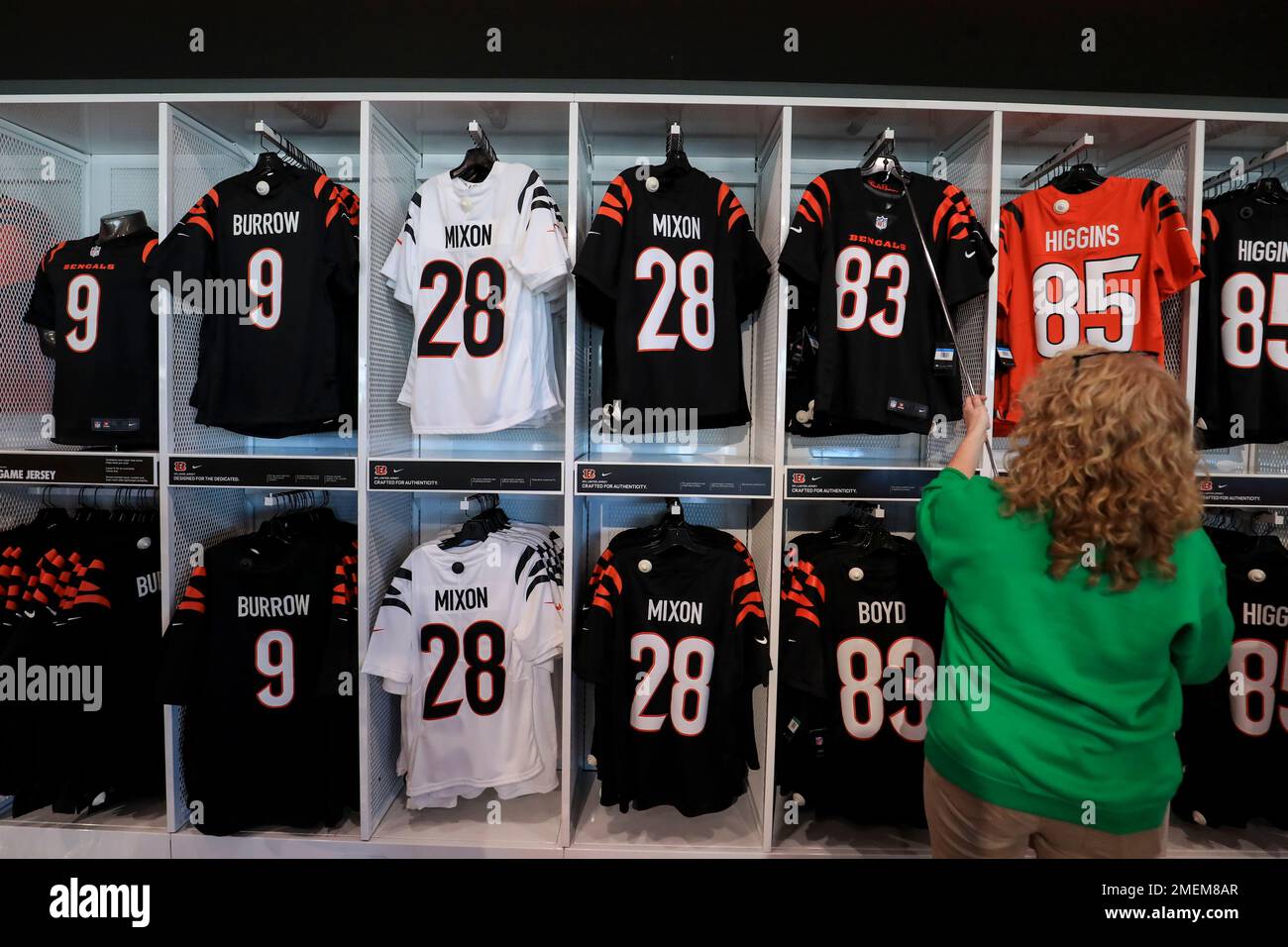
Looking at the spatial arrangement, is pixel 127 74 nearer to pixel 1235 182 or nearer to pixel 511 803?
pixel 511 803

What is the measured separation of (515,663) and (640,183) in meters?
1.73

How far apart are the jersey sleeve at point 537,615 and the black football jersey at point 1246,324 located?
7.69ft

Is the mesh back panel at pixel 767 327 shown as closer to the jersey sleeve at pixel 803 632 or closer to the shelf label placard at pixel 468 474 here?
the jersey sleeve at pixel 803 632

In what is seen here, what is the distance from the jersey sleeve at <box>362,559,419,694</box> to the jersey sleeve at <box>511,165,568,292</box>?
1.10 meters

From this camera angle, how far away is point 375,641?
7.04 feet

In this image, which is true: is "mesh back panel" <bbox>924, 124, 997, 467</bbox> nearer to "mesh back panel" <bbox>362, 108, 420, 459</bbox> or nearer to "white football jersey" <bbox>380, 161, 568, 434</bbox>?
"white football jersey" <bbox>380, 161, 568, 434</bbox>

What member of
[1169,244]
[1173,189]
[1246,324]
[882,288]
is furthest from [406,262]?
[1246,324]

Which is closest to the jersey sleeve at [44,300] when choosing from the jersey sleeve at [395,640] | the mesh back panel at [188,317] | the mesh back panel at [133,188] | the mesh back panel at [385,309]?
the mesh back panel at [133,188]

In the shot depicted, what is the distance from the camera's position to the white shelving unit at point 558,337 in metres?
2.12

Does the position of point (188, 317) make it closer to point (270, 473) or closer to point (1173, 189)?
point (270, 473)

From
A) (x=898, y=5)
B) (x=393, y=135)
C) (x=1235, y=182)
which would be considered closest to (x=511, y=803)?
(x=393, y=135)

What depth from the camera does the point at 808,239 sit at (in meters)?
2.06
